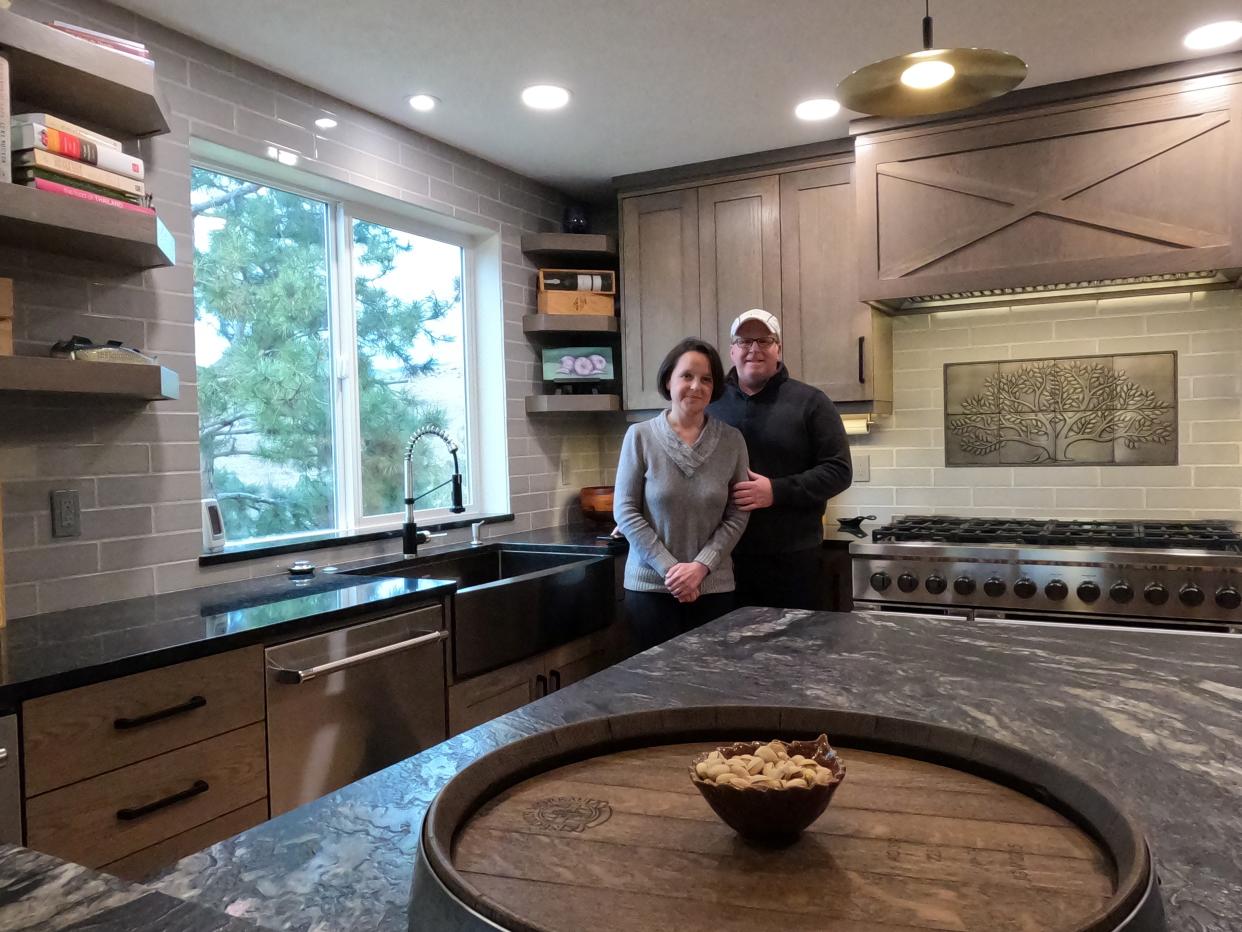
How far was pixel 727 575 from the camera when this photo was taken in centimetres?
267

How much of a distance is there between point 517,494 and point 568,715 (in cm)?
275

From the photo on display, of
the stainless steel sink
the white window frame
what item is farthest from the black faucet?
the white window frame

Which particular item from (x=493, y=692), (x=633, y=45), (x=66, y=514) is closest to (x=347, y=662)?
(x=493, y=692)

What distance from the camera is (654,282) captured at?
12.8 ft

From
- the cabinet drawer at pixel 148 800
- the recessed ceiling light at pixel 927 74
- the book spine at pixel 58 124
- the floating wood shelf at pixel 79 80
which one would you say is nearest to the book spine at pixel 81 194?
the book spine at pixel 58 124

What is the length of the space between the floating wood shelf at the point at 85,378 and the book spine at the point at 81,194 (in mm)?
356

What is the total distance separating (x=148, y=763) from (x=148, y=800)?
7cm

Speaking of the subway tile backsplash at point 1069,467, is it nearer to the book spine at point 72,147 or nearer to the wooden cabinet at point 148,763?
the wooden cabinet at point 148,763

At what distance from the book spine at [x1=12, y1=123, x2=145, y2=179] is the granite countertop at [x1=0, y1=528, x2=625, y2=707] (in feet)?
3.36

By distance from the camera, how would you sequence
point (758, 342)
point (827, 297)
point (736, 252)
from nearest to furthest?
point (758, 342), point (827, 297), point (736, 252)

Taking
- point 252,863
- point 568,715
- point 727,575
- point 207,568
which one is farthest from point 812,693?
point 207,568

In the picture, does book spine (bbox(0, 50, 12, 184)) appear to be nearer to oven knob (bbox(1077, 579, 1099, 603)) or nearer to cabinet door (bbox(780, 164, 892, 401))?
cabinet door (bbox(780, 164, 892, 401))

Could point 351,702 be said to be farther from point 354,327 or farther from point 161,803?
point 354,327

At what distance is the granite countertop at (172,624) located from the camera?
1.59m
